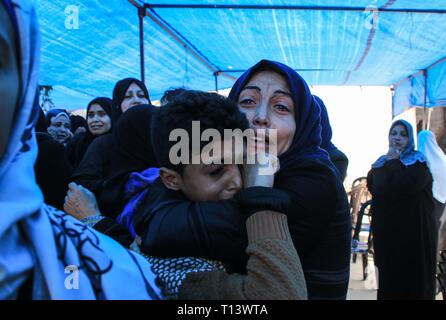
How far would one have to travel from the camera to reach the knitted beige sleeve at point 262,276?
822mm

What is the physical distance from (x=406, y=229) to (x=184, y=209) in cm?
357

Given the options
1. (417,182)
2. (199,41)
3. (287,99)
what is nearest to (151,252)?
(287,99)

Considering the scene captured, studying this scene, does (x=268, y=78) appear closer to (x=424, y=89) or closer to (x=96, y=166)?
(x=96, y=166)

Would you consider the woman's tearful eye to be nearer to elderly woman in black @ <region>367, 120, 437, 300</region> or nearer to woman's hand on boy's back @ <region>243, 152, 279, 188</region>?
woman's hand on boy's back @ <region>243, 152, 279, 188</region>

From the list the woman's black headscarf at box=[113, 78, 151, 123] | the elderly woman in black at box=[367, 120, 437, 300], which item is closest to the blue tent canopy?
the woman's black headscarf at box=[113, 78, 151, 123]

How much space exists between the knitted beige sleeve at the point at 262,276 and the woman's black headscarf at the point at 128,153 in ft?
2.88

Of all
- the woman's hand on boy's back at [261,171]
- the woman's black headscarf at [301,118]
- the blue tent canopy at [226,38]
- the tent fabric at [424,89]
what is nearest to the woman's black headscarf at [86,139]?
the blue tent canopy at [226,38]

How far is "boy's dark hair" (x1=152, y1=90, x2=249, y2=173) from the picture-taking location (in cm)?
106

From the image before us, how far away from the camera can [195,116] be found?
106cm

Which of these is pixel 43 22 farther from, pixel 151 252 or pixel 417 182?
pixel 417 182

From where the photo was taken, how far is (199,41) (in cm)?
559

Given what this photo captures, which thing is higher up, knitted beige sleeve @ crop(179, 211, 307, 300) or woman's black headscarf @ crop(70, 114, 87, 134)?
woman's black headscarf @ crop(70, 114, 87, 134)

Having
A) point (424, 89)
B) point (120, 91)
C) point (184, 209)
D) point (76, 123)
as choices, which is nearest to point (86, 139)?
point (120, 91)

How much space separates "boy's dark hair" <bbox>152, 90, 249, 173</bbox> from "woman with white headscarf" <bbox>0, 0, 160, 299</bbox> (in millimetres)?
380
